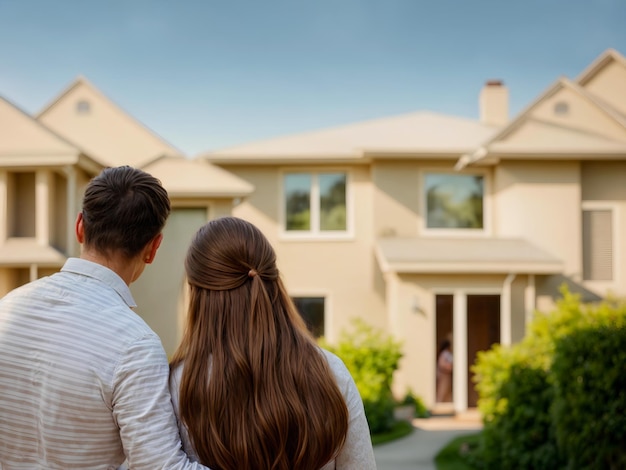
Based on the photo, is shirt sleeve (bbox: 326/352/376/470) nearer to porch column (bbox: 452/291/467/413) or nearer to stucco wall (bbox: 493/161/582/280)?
porch column (bbox: 452/291/467/413)

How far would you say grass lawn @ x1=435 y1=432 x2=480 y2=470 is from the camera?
9.53 metres

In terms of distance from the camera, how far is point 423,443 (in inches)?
447

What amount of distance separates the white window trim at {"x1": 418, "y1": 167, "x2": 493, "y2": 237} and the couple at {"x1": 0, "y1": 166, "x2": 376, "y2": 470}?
14.7m

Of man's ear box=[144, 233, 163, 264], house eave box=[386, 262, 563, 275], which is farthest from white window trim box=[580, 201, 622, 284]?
man's ear box=[144, 233, 163, 264]

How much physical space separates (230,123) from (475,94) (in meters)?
14.0

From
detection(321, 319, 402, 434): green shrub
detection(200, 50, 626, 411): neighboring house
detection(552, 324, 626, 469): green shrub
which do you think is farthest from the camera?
detection(200, 50, 626, 411): neighboring house

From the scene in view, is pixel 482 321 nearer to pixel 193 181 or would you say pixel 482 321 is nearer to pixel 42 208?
pixel 193 181

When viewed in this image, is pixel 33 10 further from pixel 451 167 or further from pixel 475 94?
pixel 451 167

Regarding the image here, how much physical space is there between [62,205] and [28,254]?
1.25 m

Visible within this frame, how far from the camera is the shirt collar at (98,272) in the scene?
216 cm

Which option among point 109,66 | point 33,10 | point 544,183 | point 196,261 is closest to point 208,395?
point 196,261

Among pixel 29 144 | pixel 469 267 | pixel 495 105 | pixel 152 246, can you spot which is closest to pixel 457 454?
pixel 469 267

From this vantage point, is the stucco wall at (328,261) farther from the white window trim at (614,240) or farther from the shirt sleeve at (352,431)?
the shirt sleeve at (352,431)

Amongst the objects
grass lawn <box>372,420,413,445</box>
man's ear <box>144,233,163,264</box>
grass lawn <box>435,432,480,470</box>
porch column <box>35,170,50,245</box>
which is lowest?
grass lawn <box>372,420,413,445</box>
